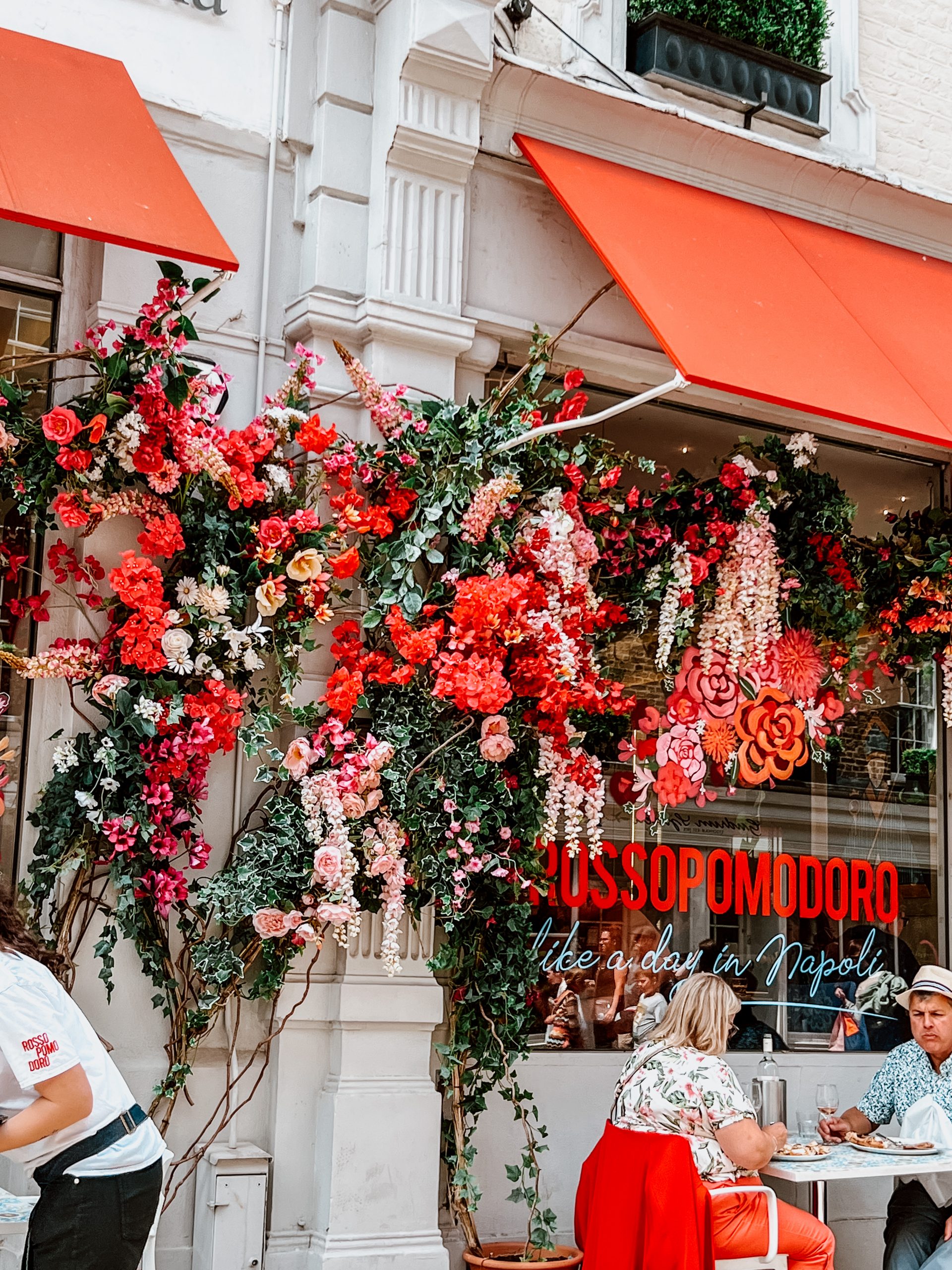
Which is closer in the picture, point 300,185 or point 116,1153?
point 116,1153

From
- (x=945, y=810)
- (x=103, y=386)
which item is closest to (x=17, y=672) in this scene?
(x=103, y=386)

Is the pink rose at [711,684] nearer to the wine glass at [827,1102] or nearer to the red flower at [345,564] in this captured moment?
the wine glass at [827,1102]

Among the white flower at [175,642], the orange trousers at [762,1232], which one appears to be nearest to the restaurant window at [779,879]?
the orange trousers at [762,1232]

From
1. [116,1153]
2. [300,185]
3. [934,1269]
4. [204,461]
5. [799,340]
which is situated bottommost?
[934,1269]

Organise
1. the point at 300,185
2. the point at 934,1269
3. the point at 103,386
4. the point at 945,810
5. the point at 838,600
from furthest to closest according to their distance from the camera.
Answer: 1. the point at 945,810
2. the point at 838,600
3. the point at 300,185
4. the point at 934,1269
5. the point at 103,386

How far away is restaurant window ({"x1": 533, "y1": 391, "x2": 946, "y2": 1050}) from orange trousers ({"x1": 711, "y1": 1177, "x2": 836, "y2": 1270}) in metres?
1.29

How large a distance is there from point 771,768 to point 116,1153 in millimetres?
4326

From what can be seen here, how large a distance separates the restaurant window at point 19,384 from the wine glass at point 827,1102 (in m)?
3.44

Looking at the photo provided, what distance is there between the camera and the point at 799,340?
18.7ft

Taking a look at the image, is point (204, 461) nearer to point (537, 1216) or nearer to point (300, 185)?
point (300, 185)

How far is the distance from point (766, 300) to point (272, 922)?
10.5 ft

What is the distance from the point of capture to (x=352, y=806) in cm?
505

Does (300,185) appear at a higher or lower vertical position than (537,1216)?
higher

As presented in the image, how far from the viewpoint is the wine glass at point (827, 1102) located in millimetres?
6000
